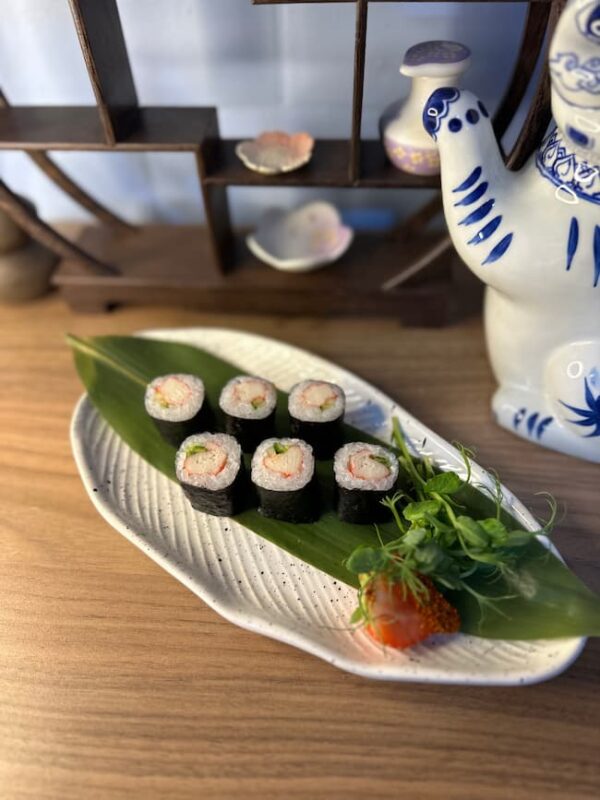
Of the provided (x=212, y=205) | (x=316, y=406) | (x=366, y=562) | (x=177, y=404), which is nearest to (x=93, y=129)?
(x=212, y=205)

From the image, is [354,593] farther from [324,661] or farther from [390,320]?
[390,320]

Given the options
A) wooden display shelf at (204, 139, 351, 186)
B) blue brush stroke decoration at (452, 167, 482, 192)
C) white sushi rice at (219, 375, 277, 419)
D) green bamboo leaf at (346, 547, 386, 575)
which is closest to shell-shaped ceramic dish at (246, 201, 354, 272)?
wooden display shelf at (204, 139, 351, 186)

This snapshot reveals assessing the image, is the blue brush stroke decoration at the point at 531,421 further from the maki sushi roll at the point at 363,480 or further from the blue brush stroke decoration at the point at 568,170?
the blue brush stroke decoration at the point at 568,170

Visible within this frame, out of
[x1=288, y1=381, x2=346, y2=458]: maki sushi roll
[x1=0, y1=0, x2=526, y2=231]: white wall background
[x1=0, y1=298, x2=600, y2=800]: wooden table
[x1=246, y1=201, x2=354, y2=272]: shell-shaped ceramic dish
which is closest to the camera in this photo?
[x1=0, y1=298, x2=600, y2=800]: wooden table

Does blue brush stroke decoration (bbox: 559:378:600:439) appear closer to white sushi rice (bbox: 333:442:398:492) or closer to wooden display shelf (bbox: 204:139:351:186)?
white sushi rice (bbox: 333:442:398:492)

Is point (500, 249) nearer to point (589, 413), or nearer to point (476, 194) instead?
point (476, 194)

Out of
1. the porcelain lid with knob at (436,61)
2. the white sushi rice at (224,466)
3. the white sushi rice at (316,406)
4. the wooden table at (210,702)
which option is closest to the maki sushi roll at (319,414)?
the white sushi rice at (316,406)

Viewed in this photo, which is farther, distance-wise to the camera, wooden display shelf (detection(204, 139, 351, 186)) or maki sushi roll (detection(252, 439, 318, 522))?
wooden display shelf (detection(204, 139, 351, 186))

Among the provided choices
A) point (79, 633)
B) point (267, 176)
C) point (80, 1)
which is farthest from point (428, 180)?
point (79, 633)
